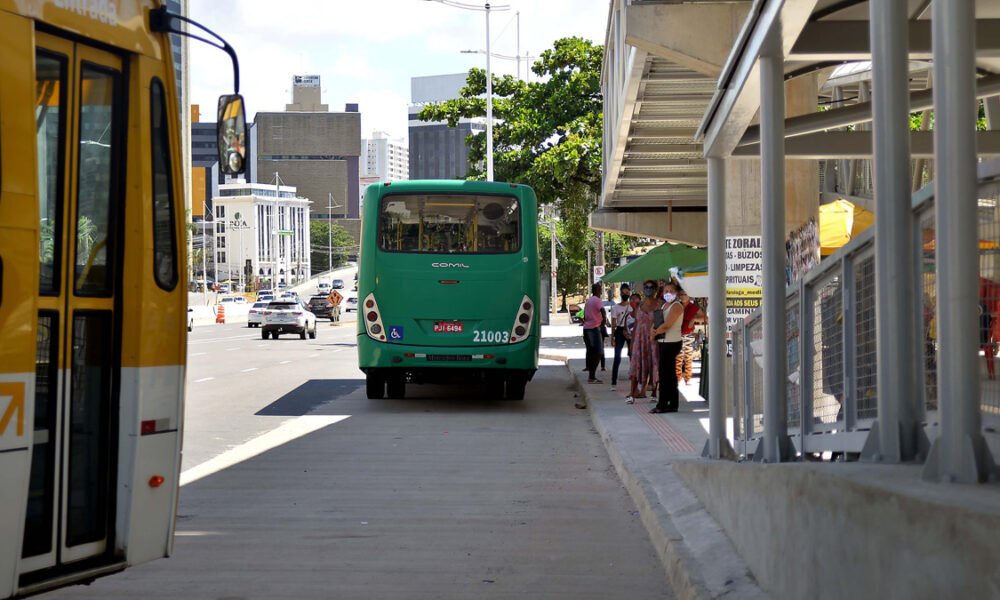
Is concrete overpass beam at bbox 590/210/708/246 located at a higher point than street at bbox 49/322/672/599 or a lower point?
higher

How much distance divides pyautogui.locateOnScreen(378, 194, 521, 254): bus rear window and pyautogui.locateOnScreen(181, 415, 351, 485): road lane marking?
2873mm

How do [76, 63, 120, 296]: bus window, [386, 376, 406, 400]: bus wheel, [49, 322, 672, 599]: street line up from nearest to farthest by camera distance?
[76, 63, 120, 296]: bus window
[49, 322, 672, 599]: street
[386, 376, 406, 400]: bus wheel

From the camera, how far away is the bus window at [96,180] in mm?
6156

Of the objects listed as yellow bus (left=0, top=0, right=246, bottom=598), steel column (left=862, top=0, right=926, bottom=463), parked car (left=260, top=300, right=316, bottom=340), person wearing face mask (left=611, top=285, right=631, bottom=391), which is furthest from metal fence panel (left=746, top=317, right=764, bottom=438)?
parked car (left=260, top=300, right=316, bottom=340)

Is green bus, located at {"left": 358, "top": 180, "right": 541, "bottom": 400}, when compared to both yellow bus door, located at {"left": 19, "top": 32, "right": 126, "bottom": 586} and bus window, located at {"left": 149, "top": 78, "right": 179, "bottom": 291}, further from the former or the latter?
yellow bus door, located at {"left": 19, "top": 32, "right": 126, "bottom": 586}

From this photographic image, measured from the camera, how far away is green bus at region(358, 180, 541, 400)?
19.8m

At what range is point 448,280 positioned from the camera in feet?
65.2

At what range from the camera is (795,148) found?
34.6 feet

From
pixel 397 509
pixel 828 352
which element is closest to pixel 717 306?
pixel 397 509

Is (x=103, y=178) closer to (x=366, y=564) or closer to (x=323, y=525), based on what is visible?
(x=366, y=564)

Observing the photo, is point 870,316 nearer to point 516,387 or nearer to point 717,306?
point 717,306

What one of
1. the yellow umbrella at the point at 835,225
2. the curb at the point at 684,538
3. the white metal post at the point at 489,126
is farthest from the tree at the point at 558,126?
the curb at the point at 684,538

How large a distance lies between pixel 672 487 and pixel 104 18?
622 cm

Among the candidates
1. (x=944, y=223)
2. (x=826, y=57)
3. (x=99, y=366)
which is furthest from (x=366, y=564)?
(x=944, y=223)
